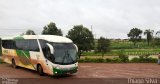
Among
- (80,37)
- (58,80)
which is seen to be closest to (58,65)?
(58,80)

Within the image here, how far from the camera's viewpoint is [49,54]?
21484mm

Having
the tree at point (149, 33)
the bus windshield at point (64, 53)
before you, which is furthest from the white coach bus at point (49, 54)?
the tree at point (149, 33)

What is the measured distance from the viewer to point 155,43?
115 metres

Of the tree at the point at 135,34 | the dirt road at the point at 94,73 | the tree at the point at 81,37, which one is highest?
the tree at the point at 135,34

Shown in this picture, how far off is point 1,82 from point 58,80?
3.92m

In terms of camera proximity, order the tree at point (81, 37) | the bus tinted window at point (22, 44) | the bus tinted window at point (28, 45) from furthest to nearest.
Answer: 1. the tree at point (81, 37)
2. the bus tinted window at point (22, 44)
3. the bus tinted window at point (28, 45)

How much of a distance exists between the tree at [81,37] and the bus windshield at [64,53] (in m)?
36.2

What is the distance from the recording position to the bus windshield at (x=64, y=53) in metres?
21.3

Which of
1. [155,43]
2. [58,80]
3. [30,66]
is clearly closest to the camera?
[58,80]

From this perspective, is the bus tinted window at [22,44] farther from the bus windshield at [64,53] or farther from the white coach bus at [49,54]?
the bus windshield at [64,53]

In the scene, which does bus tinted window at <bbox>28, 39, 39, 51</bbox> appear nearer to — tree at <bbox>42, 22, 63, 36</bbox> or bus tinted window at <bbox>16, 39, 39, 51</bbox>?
bus tinted window at <bbox>16, 39, 39, 51</bbox>

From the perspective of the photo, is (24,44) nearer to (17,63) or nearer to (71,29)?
(17,63)

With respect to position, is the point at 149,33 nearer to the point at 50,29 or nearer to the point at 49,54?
the point at 50,29

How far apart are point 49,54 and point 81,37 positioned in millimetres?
38699
